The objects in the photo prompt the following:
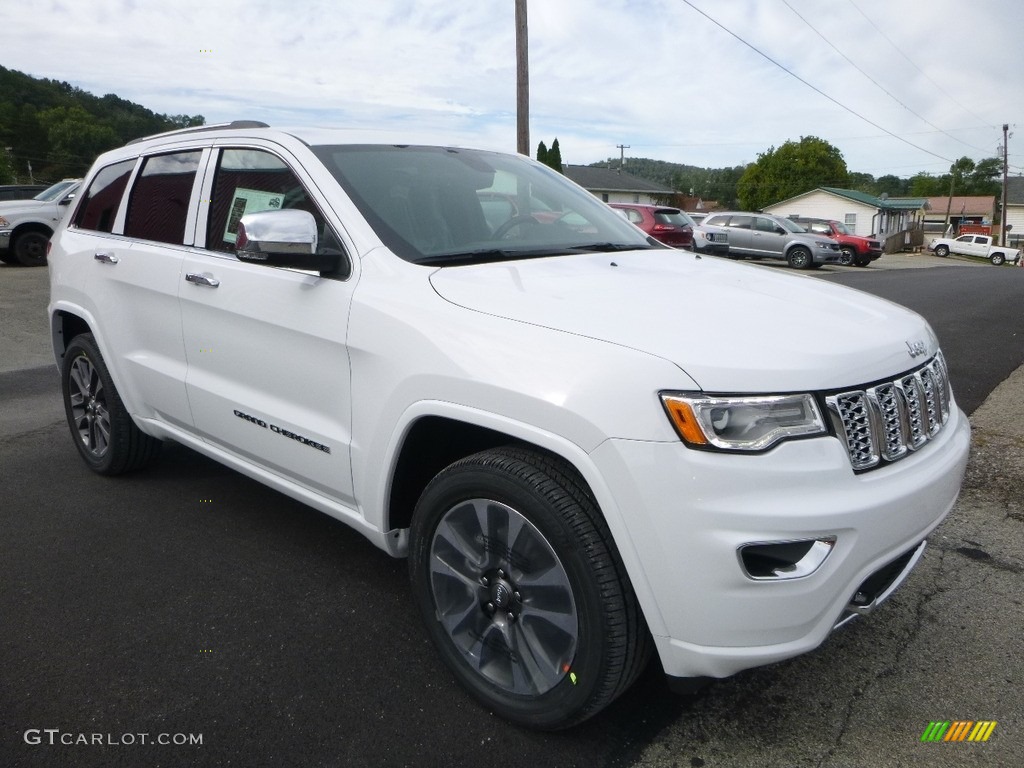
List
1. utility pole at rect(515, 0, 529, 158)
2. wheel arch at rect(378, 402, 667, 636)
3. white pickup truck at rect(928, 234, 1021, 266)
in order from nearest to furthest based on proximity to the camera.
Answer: wheel arch at rect(378, 402, 667, 636), utility pole at rect(515, 0, 529, 158), white pickup truck at rect(928, 234, 1021, 266)

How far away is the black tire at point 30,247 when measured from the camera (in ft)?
51.4

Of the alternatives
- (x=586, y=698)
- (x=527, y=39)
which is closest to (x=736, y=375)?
(x=586, y=698)

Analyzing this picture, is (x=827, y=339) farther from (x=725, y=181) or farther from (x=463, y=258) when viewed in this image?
(x=725, y=181)

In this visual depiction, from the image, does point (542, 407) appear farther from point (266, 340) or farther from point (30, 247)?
point (30, 247)

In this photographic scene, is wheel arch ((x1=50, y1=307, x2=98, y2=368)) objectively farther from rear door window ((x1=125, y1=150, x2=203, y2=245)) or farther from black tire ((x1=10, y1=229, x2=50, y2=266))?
black tire ((x1=10, y1=229, x2=50, y2=266))

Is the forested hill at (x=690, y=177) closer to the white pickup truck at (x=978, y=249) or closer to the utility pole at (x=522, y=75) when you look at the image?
the white pickup truck at (x=978, y=249)

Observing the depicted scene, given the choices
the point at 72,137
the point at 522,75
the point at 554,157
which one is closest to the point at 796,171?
the point at 554,157

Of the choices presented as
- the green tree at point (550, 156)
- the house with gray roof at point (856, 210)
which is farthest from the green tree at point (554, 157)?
the house with gray roof at point (856, 210)

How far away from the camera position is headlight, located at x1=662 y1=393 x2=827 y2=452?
1996 millimetres

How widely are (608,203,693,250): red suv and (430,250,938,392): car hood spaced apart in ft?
61.6

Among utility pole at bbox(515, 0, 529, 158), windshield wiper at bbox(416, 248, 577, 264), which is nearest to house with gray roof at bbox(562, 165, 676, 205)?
utility pole at bbox(515, 0, 529, 158)

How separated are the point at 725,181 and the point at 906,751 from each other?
404ft

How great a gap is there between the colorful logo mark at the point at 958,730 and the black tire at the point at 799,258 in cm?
2453

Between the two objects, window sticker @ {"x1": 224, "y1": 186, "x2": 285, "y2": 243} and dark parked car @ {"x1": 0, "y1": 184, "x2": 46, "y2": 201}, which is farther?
dark parked car @ {"x1": 0, "y1": 184, "x2": 46, "y2": 201}
